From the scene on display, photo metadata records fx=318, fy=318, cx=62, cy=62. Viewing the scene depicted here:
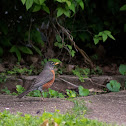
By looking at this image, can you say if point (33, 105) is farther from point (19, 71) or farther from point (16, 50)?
point (16, 50)

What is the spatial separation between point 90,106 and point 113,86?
1.94 m

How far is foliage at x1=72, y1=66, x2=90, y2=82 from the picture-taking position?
7690mm

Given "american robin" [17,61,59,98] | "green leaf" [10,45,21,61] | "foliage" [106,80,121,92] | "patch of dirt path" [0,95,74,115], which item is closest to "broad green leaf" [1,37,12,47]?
"green leaf" [10,45,21,61]

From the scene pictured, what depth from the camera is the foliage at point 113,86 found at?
24.1 ft

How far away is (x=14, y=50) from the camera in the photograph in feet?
27.6

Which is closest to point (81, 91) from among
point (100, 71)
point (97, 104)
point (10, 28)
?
point (97, 104)

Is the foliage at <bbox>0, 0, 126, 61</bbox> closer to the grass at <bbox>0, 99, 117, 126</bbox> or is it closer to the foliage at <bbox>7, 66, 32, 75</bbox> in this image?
the foliage at <bbox>7, 66, 32, 75</bbox>

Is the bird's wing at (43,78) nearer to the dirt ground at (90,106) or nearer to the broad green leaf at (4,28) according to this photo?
the dirt ground at (90,106)

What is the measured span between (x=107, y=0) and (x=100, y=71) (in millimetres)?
1925

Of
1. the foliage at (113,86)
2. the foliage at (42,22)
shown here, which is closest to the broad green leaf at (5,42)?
the foliage at (42,22)

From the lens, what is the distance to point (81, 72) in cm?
830

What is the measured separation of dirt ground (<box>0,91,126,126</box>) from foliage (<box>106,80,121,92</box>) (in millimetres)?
721

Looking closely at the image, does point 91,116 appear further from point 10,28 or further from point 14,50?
point 10,28

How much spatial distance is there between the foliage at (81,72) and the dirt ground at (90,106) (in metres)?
1.23
